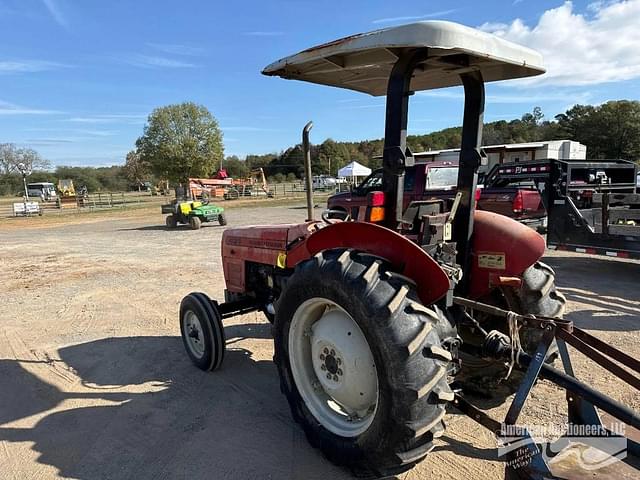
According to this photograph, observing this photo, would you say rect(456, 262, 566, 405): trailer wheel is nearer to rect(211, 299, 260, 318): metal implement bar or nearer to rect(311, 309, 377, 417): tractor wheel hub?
rect(311, 309, 377, 417): tractor wheel hub

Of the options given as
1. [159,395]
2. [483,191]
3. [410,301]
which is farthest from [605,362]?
[483,191]

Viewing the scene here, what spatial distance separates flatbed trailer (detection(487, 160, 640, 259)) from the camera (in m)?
6.95

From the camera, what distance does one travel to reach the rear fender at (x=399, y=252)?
2.27m

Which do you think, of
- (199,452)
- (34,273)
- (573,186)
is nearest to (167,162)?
(34,273)

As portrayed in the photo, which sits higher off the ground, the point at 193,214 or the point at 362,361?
the point at 362,361

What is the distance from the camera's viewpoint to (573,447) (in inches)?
88.8

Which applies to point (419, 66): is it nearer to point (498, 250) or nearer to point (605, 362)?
point (498, 250)

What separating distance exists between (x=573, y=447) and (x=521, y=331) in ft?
2.74

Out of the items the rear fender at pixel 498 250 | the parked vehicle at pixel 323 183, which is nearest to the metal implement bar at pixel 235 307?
the rear fender at pixel 498 250

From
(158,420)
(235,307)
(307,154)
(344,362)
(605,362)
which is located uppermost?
(307,154)

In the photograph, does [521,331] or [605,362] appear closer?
[605,362]

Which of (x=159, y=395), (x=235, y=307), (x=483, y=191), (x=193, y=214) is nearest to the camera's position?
(x=159, y=395)

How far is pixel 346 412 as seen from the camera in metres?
2.67

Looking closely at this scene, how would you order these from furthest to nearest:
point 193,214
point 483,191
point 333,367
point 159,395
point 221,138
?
point 221,138 → point 193,214 → point 483,191 → point 159,395 → point 333,367
